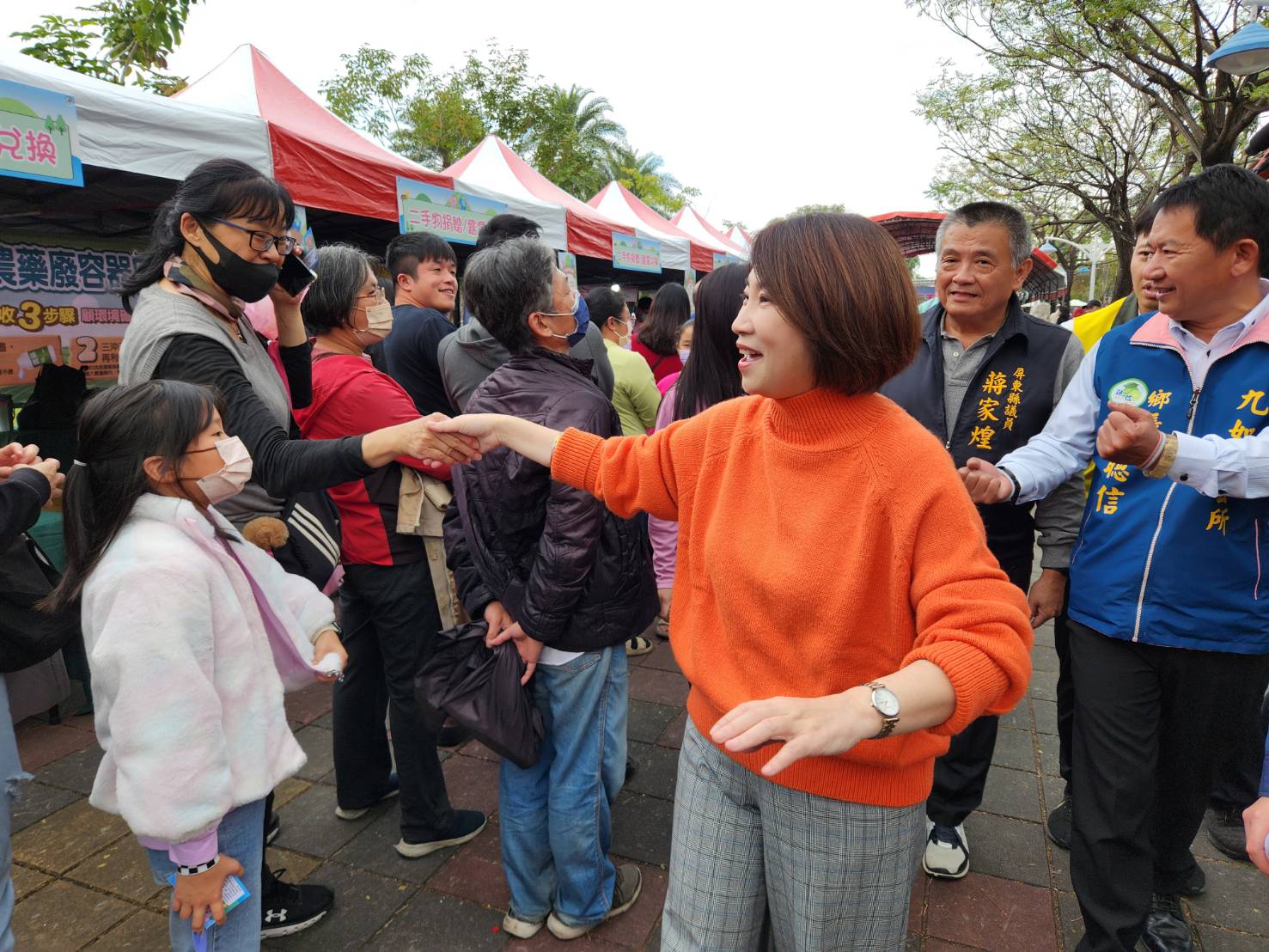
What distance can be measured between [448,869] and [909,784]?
1.83m

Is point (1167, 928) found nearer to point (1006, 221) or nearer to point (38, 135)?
point (1006, 221)

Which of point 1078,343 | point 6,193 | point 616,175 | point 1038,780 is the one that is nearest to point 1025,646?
point 1078,343

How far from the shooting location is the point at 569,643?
6.57 ft

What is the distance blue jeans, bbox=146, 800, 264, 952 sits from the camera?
162cm

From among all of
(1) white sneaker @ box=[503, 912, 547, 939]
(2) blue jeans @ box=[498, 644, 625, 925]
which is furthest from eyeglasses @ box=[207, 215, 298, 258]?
(1) white sneaker @ box=[503, 912, 547, 939]

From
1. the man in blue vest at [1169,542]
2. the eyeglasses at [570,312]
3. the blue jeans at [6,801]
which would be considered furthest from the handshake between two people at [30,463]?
the man in blue vest at [1169,542]

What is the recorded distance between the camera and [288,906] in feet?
7.46

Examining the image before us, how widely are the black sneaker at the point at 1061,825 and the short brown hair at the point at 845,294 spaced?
230 centimetres

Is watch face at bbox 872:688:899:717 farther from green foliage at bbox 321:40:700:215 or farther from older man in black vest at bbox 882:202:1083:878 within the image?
green foliage at bbox 321:40:700:215

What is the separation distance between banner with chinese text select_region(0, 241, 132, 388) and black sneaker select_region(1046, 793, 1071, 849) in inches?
227

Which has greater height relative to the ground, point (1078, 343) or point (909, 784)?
point (1078, 343)

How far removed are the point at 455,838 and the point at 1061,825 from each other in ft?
7.21

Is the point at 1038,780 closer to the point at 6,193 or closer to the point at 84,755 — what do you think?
the point at 84,755

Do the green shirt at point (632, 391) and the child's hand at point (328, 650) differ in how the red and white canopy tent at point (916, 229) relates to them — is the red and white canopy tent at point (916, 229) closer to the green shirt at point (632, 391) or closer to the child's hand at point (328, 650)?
the green shirt at point (632, 391)
